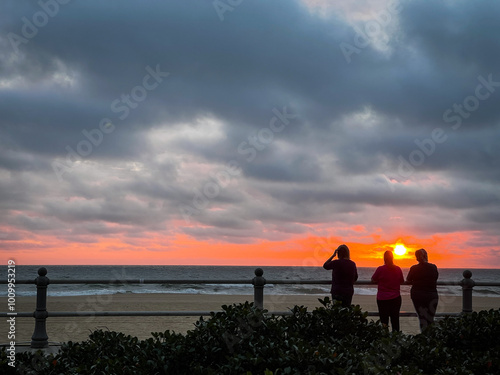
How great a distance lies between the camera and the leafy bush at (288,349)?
356 cm

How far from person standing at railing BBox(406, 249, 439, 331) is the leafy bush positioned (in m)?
3.53

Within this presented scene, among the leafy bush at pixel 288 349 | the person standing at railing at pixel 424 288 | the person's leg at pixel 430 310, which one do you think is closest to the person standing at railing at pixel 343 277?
the person standing at railing at pixel 424 288

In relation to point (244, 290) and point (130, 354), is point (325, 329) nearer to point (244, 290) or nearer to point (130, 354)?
point (130, 354)

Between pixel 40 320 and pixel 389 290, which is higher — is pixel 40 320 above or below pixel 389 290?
A: below

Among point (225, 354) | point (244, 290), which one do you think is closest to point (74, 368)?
point (225, 354)

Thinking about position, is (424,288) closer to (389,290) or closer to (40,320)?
(389,290)

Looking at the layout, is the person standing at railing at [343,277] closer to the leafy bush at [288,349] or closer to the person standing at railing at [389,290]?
the person standing at railing at [389,290]

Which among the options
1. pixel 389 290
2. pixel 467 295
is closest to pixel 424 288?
pixel 389 290

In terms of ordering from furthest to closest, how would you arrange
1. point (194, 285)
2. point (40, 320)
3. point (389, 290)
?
point (194, 285), point (40, 320), point (389, 290)

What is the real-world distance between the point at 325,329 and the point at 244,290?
118 feet

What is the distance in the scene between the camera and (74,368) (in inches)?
147

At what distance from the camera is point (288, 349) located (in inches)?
149

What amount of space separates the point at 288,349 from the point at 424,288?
5313 mm

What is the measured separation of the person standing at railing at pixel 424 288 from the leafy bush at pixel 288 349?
11.6 ft
